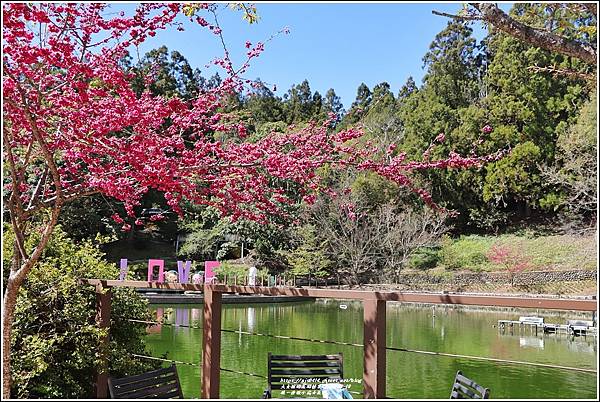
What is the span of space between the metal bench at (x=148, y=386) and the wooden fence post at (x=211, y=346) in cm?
18

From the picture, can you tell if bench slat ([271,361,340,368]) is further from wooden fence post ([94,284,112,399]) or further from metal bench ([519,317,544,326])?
metal bench ([519,317,544,326])

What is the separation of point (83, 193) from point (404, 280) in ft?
56.9

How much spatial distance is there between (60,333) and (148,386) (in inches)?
42.4

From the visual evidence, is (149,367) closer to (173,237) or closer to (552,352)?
(552,352)

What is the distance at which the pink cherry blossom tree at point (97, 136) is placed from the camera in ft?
7.69

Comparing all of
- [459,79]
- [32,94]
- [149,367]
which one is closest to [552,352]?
[149,367]

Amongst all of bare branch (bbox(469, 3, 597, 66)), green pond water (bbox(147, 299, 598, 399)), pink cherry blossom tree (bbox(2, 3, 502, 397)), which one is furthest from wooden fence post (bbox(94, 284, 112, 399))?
bare branch (bbox(469, 3, 597, 66))

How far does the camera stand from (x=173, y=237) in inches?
909

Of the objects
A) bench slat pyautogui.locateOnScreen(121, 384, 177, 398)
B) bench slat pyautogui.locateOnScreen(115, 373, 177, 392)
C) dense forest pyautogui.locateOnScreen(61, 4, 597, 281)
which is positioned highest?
dense forest pyautogui.locateOnScreen(61, 4, 597, 281)

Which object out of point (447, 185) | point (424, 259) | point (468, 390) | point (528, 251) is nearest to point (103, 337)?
point (468, 390)

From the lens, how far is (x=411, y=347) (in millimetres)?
9039

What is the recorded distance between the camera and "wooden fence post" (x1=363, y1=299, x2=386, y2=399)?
2.17 metres

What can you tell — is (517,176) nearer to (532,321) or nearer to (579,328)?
(532,321)

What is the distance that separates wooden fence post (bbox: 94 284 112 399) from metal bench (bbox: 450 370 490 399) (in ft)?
6.83
